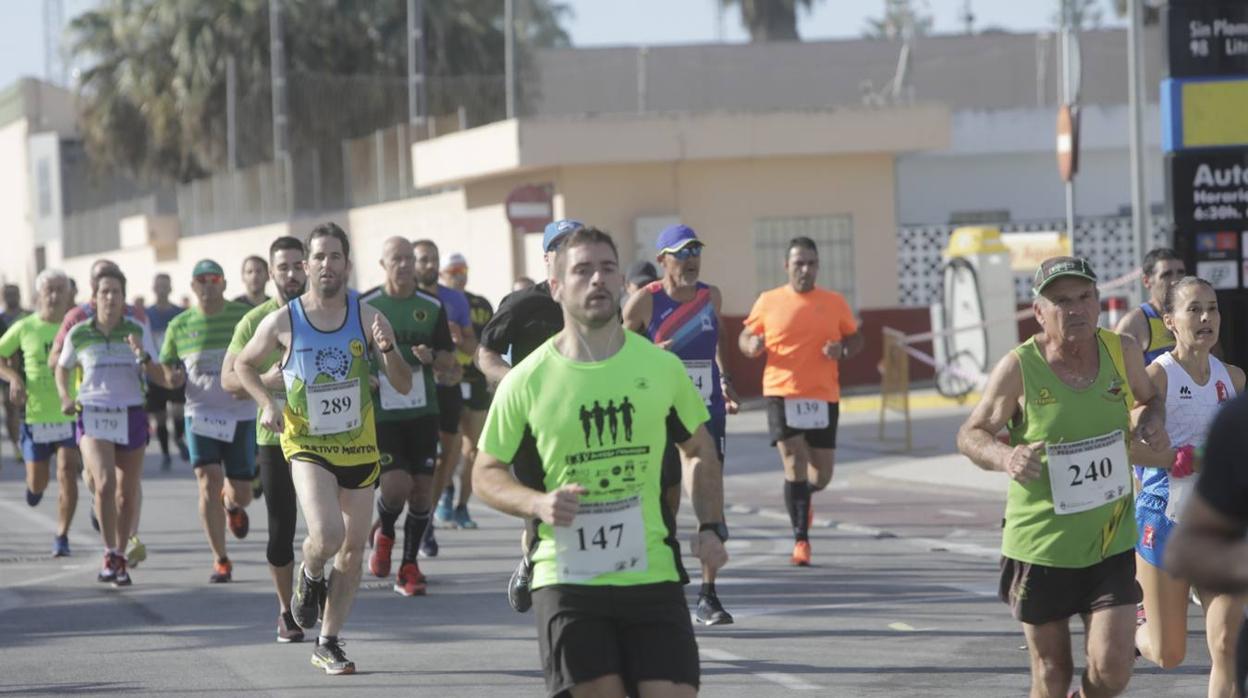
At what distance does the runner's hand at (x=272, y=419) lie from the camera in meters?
9.12

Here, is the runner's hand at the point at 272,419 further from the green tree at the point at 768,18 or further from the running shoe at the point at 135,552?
the green tree at the point at 768,18

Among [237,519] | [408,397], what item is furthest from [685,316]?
[237,519]

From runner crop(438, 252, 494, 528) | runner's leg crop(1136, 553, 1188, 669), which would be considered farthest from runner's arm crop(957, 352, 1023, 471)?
runner crop(438, 252, 494, 528)

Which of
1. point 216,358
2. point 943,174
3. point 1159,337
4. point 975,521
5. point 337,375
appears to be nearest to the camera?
point 337,375

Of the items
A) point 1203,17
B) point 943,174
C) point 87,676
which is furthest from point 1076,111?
point 943,174

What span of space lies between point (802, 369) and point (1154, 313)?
125 inches

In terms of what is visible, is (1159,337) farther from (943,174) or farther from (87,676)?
(943,174)

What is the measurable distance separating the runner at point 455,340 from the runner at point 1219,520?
945cm

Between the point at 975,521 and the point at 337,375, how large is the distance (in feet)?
22.7

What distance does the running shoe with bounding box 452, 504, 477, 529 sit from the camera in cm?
1562

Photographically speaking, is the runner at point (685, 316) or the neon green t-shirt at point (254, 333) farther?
the runner at point (685, 316)

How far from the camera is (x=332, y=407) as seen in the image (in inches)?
366

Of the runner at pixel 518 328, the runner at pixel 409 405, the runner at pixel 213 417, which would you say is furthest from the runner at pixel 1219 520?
the runner at pixel 213 417

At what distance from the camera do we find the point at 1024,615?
22.2ft
